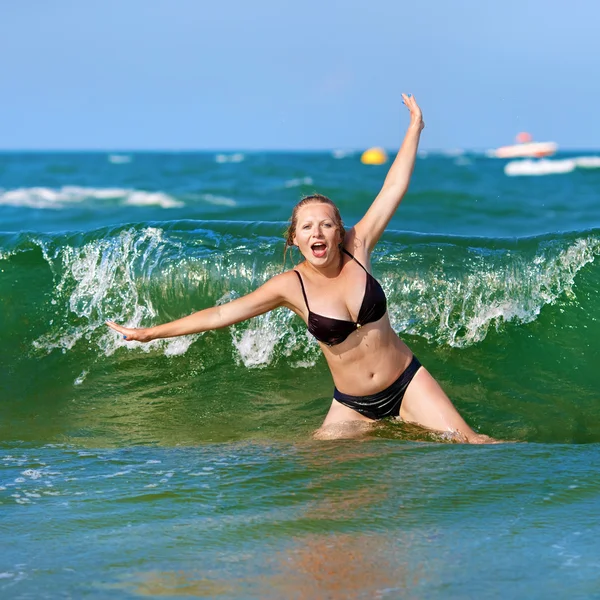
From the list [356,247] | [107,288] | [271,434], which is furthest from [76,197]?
[356,247]

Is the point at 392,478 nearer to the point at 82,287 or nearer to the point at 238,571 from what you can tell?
the point at 238,571

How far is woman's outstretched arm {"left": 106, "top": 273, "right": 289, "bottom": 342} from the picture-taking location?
4.71 meters

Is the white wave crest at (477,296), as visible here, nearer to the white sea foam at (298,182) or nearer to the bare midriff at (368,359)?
the bare midriff at (368,359)

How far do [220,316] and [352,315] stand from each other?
28.1 inches

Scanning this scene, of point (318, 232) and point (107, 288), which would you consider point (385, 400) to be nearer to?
point (318, 232)

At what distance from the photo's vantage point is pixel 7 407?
6.86 m

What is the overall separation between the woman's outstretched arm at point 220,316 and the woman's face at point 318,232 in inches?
9.3

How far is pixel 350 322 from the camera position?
483 centimetres

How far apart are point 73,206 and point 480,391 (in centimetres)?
1799

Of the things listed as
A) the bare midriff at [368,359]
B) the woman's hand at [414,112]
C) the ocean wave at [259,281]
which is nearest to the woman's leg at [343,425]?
the bare midriff at [368,359]

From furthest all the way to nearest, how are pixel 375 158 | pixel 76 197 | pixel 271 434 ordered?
1. pixel 375 158
2. pixel 76 197
3. pixel 271 434

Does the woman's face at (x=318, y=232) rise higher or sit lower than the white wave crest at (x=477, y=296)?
higher

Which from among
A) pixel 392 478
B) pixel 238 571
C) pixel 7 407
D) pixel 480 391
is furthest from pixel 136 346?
pixel 238 571

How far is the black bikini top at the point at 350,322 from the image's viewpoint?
4809mm
